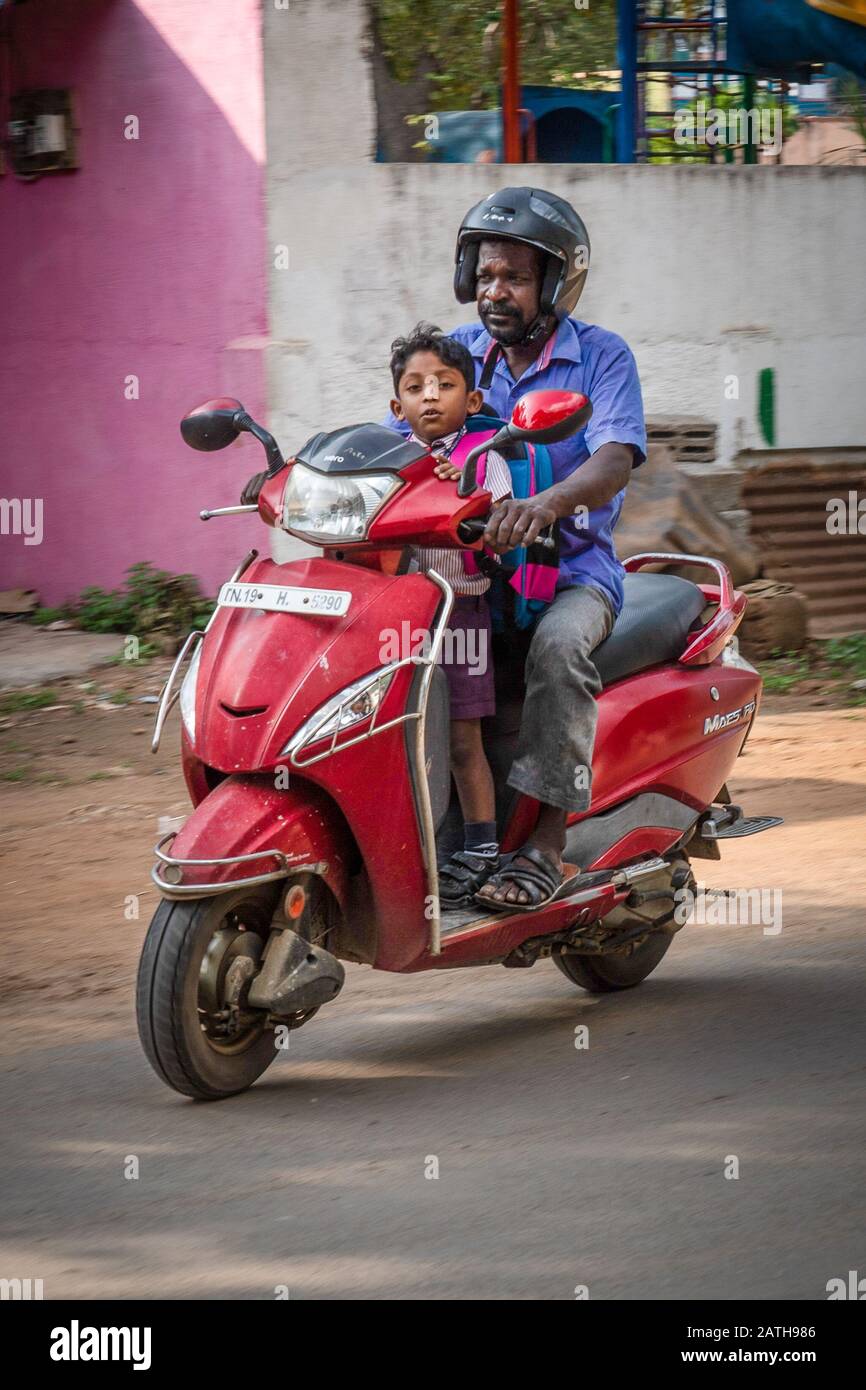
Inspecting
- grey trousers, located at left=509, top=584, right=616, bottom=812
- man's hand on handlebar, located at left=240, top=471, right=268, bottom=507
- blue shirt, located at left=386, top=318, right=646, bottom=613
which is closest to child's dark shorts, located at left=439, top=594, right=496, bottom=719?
grey trousers, located at left=509, top=584, right=616, bottom=812

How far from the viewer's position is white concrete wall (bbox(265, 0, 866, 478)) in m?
9.89

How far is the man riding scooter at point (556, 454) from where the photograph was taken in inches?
171

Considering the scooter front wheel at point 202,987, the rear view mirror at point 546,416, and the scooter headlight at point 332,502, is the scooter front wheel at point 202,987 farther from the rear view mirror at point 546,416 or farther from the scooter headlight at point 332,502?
the rear view mirror at point 546,416

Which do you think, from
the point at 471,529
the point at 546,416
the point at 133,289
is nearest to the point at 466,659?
the point at 471,529

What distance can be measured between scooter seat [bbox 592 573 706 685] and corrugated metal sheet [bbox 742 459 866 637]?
5.57 meters

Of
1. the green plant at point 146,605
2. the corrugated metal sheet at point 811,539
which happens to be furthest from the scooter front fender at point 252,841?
the corrugated metal sheet at point 811,539

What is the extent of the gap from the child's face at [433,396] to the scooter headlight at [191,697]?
2.47ft

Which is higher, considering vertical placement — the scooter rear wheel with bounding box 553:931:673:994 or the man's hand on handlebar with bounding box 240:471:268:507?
the man's hand on handlebar with bounding box 240:471:268:507

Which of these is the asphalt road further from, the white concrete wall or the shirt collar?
the white concrete wall

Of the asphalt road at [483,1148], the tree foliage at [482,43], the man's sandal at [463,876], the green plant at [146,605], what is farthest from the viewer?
the tree foliage at [482,43]

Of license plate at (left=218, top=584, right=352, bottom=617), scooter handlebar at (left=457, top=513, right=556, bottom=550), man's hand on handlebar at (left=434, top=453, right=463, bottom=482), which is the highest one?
man's hand on handlebar at (left=434, top=453, right=463, bottom=482)

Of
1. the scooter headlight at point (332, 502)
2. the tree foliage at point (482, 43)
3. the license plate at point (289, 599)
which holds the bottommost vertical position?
the license plate at point (289, 599)

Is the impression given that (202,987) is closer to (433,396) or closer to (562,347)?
(433,396)

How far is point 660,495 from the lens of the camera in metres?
9.90
